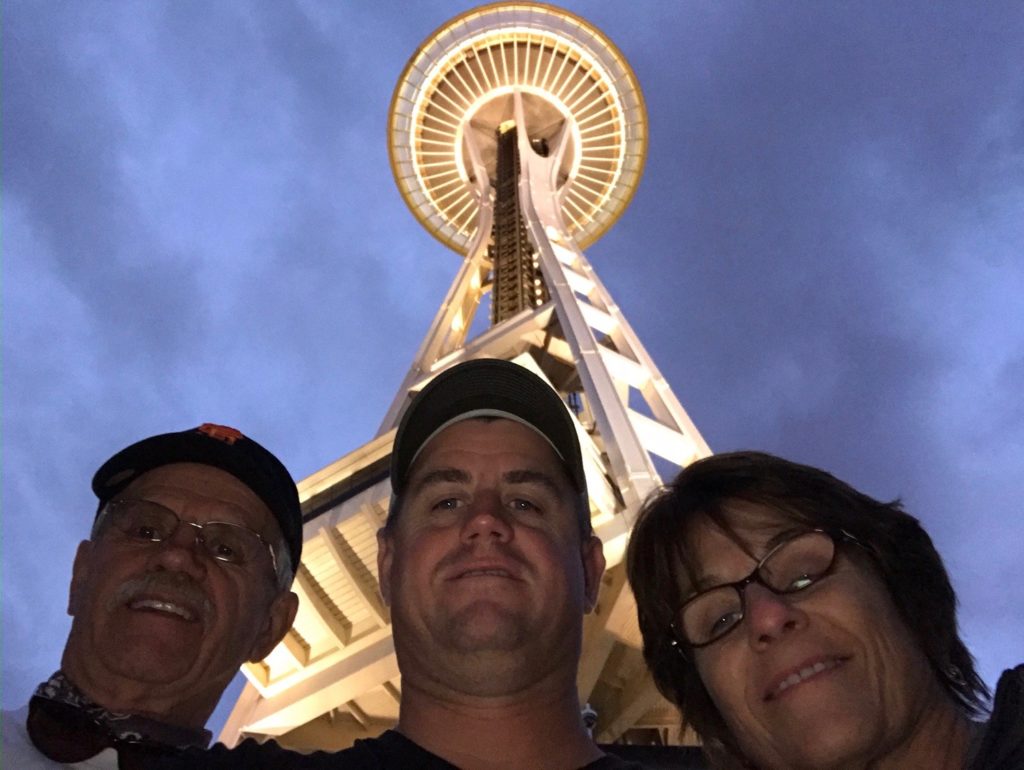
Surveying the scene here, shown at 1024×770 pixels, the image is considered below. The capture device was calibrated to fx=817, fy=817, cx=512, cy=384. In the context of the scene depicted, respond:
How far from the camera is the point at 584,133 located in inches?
1470

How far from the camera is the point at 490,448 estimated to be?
273cm

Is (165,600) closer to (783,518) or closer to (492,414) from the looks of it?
(492,414)

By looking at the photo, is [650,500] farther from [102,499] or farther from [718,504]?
[102,499]

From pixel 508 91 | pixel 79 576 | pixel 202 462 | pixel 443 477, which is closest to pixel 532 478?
pixel 443 477

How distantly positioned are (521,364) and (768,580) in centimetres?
433

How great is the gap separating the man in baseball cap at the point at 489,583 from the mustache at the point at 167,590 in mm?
631

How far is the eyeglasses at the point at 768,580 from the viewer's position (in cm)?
254

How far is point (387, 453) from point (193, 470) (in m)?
7.23

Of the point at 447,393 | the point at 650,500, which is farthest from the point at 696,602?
the point at 447,393

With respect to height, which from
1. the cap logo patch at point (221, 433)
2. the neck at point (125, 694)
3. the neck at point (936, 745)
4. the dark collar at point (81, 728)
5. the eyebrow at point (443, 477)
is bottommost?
the neck at point (936, 745)

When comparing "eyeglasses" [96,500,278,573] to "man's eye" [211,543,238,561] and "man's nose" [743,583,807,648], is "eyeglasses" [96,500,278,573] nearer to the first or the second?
"man's eye" [211,543,238,561]

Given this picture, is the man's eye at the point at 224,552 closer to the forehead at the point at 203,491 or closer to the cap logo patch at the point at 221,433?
the forehead at the point at 203,491

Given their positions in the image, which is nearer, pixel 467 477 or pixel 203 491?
pixel 467 477

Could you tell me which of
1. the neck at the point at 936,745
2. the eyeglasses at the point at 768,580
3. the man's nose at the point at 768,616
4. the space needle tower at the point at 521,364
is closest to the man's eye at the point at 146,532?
the eyeglasses at the point at 768,580
